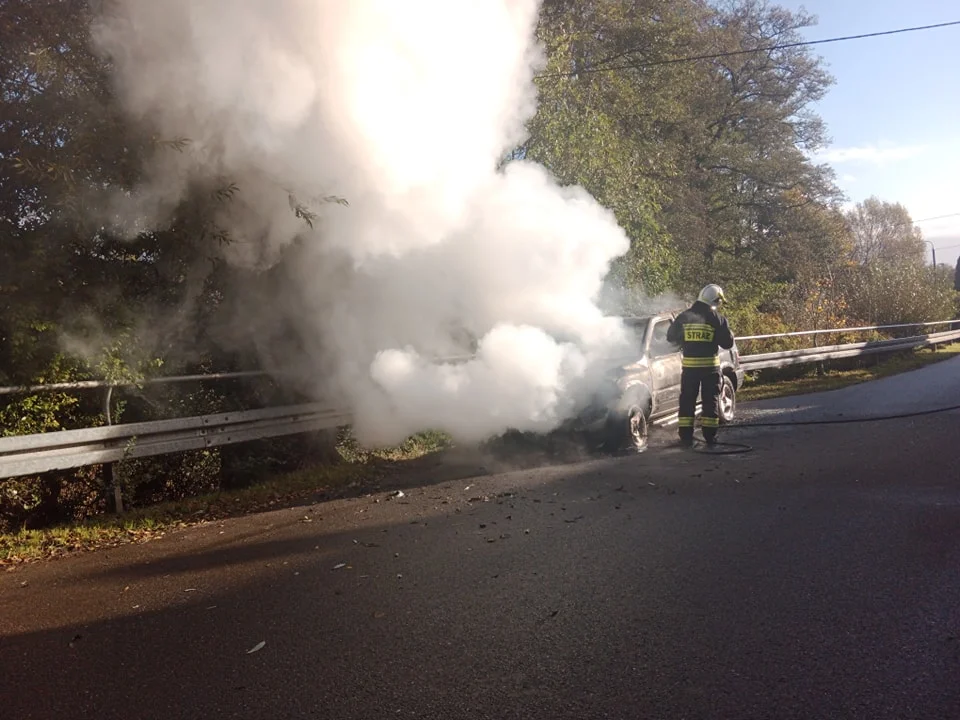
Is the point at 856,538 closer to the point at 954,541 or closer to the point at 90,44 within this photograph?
the point at 954,541

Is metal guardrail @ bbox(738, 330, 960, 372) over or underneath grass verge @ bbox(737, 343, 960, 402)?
over

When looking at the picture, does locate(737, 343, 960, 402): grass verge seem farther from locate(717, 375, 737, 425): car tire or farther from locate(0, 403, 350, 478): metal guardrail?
locate(0, 403, 350, 478): metal guardrail

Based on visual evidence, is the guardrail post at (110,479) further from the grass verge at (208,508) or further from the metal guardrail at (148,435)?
the grass verge at (208,508)

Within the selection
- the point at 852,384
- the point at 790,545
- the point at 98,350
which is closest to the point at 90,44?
the point at 98,350

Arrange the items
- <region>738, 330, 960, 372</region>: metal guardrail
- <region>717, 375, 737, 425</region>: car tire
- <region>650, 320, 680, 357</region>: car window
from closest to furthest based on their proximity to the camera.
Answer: <region>650, 320, 680, 357</region>: car window → <region>717, 375, 737, 425</region>: car tire → <region>738, 330, 960, 372</region>: metal guardrail

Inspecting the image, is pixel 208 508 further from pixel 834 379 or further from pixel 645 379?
pixel 834 379

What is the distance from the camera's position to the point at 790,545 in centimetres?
502

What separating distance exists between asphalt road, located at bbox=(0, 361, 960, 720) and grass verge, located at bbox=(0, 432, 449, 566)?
0.44 meters

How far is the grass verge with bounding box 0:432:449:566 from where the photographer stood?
6398mm

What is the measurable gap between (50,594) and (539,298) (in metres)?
5.67

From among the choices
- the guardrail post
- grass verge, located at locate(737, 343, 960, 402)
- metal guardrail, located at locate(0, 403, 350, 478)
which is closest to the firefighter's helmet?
metal guardrail, located at locate(0, 403, 350, 478)

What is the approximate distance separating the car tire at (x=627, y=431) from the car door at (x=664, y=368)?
0.68 m

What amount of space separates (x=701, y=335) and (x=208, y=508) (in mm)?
5914

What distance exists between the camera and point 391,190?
8062 millimetres
